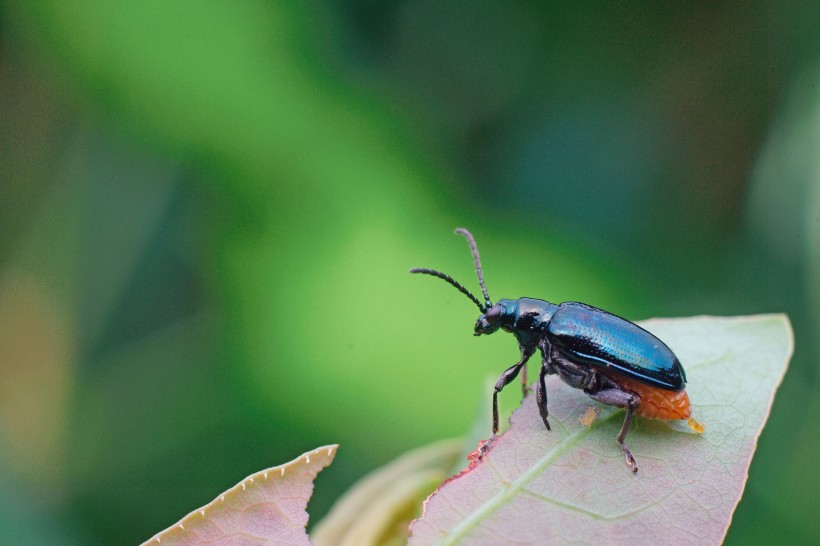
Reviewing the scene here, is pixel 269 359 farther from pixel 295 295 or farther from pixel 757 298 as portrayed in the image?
pixel 757 298

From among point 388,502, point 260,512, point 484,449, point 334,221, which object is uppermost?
point 334,221

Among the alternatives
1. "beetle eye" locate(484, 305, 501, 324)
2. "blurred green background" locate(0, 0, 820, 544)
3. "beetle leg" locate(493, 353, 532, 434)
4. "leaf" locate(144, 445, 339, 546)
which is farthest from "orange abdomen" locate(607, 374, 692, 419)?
"blurred green background" locate(0, 0, 820, 544)

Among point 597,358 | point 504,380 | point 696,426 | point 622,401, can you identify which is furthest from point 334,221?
point 696,426

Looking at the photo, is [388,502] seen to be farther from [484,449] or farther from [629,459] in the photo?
[629,459]

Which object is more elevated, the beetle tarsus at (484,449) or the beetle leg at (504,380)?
the beetle leg at (504,380)

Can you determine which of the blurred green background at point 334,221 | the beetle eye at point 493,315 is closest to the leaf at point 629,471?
the beetle eye at point 493,315

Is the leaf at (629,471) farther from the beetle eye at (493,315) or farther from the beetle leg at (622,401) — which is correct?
the beetle eye at (493,315)

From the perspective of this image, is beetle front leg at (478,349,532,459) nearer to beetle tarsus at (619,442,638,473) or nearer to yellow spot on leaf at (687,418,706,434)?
beetle tarsus at (619,442,638,473)
